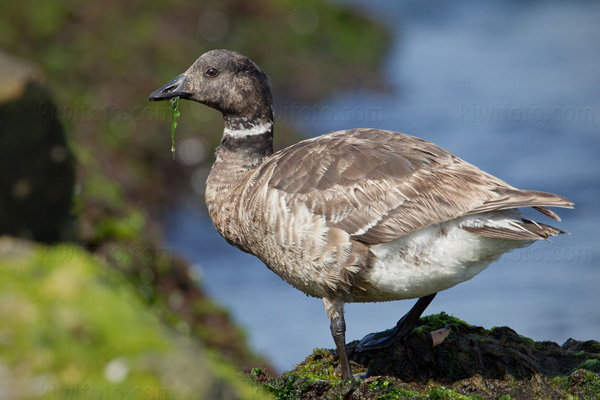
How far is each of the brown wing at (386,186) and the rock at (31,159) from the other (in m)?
2.07

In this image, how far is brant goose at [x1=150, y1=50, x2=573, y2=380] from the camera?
5777 mm

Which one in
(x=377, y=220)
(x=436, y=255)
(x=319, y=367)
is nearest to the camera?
(x=436, y=255)

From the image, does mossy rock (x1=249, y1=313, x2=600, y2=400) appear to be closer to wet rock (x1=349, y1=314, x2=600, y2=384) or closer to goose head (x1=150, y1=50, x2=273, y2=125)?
wet rock (x1=349, y1=314, x2=600, y2=384)

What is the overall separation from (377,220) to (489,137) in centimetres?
1294

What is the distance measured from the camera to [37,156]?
6.45 m

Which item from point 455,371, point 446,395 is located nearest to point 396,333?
point 455,371

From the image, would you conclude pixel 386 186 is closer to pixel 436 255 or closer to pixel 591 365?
pixel 436 255

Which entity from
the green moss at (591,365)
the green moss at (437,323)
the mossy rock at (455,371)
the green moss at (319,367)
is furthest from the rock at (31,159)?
the green moss at (591,365)

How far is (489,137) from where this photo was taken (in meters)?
18.1

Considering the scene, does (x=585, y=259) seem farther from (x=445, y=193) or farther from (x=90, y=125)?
(x=90, y=125)

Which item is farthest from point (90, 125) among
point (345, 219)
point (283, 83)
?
point (345, 219)
